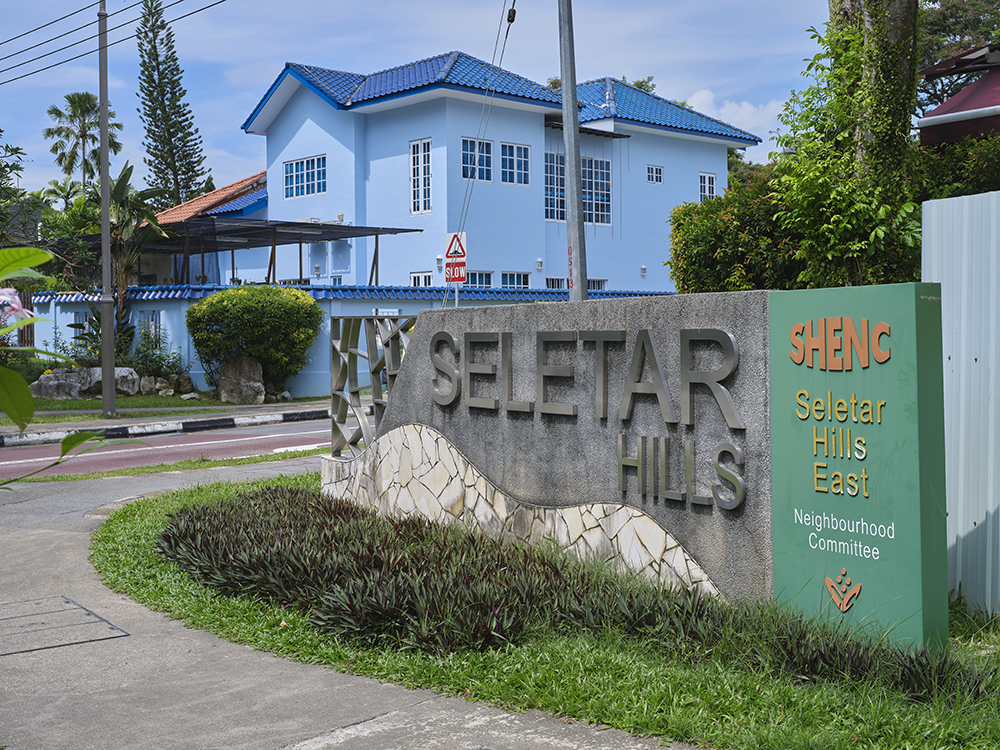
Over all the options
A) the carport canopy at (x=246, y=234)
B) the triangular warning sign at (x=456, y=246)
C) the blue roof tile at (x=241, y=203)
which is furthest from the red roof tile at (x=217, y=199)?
the triangular warning sign at (x=456, y=246)

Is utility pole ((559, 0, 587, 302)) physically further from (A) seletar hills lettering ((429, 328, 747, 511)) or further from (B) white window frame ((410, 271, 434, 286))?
(B) white window frame ((410, 271, 434, 286))

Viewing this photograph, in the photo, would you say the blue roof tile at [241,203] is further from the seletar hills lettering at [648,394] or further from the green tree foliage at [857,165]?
the seletar hills lettering at [648,394]

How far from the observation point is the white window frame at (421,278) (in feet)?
99.8

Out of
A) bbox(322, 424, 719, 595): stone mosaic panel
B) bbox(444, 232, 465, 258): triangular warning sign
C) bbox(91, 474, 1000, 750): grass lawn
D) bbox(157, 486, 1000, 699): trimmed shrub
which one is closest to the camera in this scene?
bbox(91, 474, 1000, 750): grass lawn

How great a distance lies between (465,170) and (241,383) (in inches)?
427

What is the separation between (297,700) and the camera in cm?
482

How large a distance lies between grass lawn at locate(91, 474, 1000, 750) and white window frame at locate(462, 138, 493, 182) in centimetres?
2477

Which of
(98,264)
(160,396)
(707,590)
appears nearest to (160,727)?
(707,590)

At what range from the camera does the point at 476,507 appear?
766 cm

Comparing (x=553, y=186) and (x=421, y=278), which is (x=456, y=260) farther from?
(x=553, y=186)

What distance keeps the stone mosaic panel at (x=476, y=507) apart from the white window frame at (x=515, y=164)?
2247 centimetres

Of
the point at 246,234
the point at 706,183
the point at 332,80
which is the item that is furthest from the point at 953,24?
the point at 246,234

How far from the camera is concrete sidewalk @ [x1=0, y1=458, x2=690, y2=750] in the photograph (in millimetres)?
4301

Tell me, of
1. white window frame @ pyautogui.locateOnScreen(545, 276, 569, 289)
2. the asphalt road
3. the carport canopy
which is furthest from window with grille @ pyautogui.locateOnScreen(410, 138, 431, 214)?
the asphalt road
